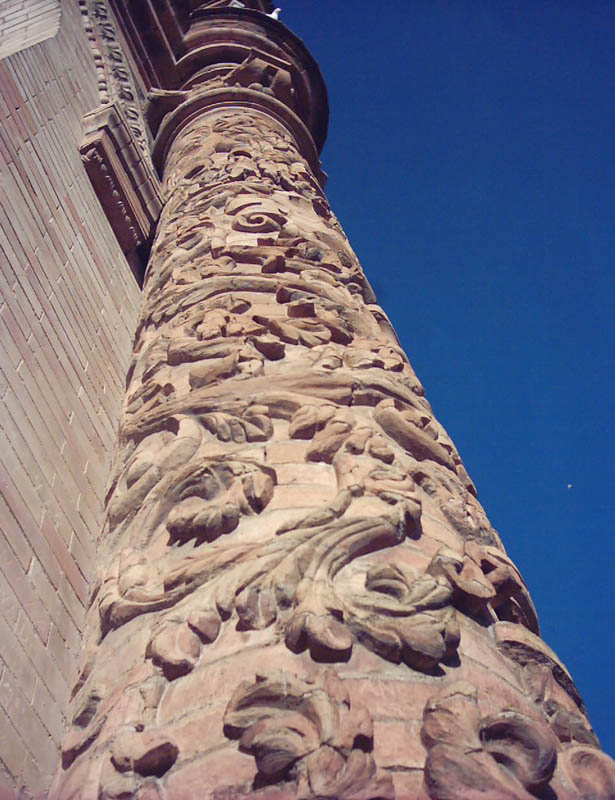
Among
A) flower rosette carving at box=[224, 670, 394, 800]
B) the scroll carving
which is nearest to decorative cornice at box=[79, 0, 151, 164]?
the scroll carving

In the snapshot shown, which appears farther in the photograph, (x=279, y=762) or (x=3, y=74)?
(x=3, y=74)

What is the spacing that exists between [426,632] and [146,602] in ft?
2.12

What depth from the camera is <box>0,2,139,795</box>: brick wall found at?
2.72 meters

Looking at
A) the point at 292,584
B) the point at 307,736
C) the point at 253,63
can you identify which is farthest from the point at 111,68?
the point at 307,736

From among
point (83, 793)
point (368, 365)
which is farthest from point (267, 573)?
point (368, 365)

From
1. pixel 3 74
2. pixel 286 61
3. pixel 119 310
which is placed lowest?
pixel 119 310

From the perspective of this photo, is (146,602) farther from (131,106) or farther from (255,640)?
(131,106)

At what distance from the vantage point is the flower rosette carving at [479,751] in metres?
1.30

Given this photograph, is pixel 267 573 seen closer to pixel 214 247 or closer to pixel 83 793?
pixel 83 793

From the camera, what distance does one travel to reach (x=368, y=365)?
2768mm

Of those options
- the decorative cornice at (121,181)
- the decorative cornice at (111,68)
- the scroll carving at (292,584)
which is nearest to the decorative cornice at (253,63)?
the decorative cornice at (121,181)

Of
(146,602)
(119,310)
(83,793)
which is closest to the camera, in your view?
(83,793)

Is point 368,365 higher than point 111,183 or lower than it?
lower

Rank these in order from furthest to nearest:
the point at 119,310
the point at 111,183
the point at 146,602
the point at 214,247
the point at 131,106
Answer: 1. the point at 131,106
2. the point at 111,183
3. the point at 119,310
4. the point at 214,247
5. the point at 146,602
